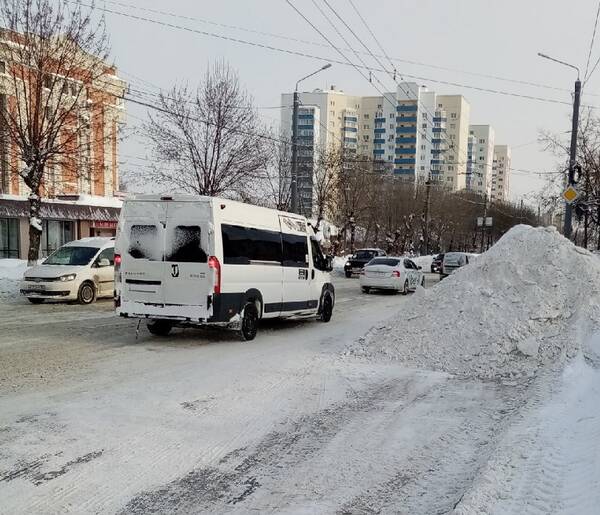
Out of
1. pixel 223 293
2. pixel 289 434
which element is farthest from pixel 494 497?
pixel 223 293

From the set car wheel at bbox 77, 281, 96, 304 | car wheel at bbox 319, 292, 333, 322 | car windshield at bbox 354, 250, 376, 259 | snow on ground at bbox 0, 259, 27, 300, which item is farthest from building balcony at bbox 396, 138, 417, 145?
car wheel at bbox 319, 292, 333, 322

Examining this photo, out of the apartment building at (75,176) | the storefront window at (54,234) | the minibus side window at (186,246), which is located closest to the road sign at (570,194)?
the minibus side window at (186,246)

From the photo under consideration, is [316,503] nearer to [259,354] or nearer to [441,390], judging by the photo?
[441,390]

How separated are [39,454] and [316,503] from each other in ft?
7.94

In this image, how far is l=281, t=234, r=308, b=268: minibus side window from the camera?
12055 mm

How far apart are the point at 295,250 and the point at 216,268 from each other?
314 centimetres

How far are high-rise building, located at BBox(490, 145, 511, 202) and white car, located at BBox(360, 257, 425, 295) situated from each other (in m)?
78.1

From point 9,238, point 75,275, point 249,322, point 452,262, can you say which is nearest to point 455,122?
point 452,262

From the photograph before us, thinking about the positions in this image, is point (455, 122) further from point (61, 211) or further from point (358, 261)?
point (61, 211)

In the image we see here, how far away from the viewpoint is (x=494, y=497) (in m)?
3.88

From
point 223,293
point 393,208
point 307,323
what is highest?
point 393,208

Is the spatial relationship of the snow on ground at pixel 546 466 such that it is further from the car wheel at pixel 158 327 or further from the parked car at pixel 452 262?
the parked car at pixel 452 262

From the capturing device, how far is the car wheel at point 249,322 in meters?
10.5

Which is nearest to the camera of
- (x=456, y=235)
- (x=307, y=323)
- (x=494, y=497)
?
(x=494, y=497)
